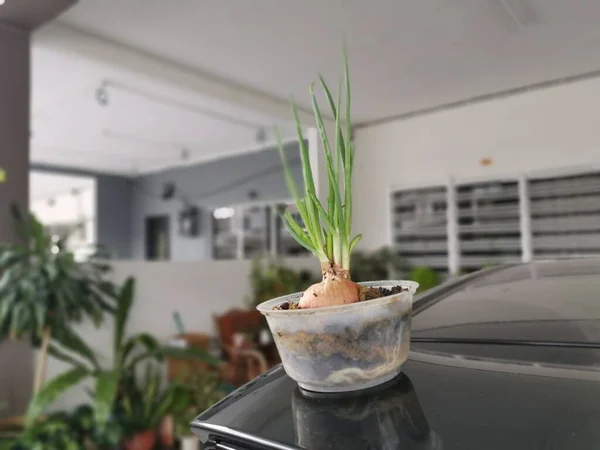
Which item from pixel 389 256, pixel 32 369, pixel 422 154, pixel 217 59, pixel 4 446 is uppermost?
pixel 217 59

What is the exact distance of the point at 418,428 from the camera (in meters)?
0.45

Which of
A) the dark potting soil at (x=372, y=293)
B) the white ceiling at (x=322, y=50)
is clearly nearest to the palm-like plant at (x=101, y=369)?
the white ceiling at (x=322, y=50)

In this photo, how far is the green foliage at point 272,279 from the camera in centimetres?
407

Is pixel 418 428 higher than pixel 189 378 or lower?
higher

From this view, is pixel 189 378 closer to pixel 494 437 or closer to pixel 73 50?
pixel 73 50

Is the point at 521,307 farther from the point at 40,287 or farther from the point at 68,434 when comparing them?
the point at 68,434

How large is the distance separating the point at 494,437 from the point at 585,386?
16 centimetres

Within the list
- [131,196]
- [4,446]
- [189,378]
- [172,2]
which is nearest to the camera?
[4,446]

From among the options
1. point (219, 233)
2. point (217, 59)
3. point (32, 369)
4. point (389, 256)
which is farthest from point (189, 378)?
point (219, 233)

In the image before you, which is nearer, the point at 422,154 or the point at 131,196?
the point at 422,154

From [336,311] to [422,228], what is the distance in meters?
4.51

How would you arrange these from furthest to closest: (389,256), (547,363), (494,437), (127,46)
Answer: (389,256) → (127,46) → (547,363) → (494,437)

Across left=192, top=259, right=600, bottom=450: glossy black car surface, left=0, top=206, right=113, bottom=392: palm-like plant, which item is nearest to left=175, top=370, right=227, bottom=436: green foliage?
left=0, top=206, right=113, bottom=392: palm-like plant

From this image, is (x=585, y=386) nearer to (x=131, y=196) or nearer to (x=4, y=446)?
(x=4, y=446)
